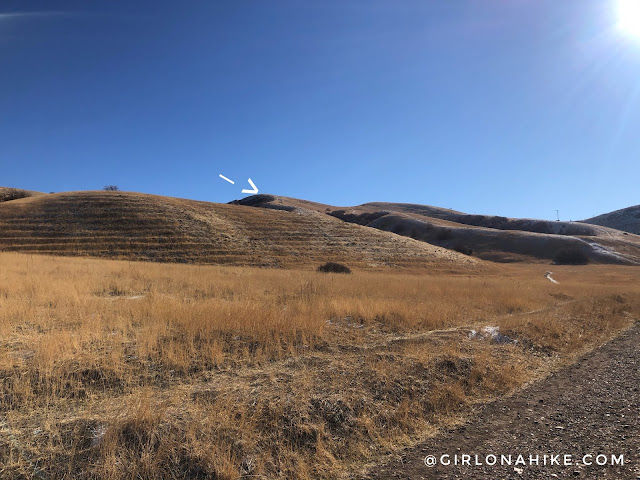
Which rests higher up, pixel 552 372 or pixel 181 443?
pixel 181 443

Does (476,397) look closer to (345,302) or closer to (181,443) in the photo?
(181,443)

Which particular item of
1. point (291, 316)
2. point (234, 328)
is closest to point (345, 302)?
point (291, 316)

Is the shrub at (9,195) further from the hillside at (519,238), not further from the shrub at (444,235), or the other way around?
the shrub at (444,235)

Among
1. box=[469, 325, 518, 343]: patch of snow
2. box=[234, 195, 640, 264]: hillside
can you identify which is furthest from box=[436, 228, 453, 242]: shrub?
box=[469, 325, 518, 343]: patch of snow

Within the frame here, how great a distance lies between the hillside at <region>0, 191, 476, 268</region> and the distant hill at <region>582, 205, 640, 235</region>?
14118 centimetres

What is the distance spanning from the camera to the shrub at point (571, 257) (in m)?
71.9

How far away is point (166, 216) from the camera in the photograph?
49.6 metres

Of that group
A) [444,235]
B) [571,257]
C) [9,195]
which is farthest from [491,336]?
[9,195]

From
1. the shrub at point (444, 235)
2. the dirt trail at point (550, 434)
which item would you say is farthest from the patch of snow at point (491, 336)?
the shrub at point (444, 235)

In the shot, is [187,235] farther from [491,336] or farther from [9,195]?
[9,195]

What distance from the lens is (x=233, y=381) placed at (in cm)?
591

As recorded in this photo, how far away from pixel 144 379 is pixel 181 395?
3.31ft

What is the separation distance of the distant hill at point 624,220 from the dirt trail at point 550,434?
596 feet

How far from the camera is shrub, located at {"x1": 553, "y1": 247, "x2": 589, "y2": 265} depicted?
71875 mm
